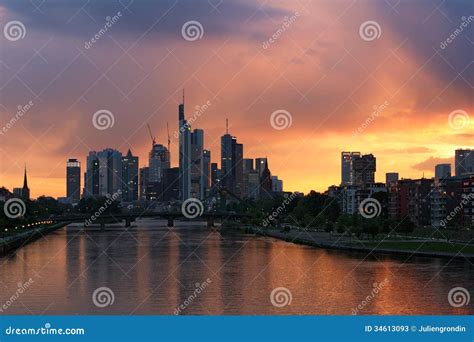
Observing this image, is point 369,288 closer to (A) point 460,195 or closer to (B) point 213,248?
(B) point 213,248

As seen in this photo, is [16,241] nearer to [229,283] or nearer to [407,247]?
[407,247]

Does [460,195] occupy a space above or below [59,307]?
above

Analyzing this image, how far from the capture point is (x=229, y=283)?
29.2 metres

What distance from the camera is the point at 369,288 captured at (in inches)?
1106

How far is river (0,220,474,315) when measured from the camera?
2327cm

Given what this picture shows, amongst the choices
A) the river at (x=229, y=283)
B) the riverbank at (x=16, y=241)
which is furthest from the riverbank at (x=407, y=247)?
the riverbank at (x=16, y=241)

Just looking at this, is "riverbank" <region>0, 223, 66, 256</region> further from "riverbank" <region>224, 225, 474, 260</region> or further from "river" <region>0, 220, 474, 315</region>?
"riverbank" <region>224, 225, 474, 260</region>

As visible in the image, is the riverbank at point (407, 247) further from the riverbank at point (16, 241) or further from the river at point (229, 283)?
the riverbank at point (16, 241)

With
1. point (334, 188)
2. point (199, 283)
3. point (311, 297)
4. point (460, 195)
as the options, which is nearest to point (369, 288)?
point (311, 297)

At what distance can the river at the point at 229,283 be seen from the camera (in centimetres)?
2327

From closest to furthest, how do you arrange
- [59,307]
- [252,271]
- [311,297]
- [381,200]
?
[59,307] < [311,297] < [252,271] < [381,200]

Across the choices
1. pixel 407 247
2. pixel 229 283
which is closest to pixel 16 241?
pixel 407 247

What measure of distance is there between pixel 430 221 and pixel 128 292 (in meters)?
60.7

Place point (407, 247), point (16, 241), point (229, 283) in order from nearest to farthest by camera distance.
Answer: point (229, 283) → point (407, 247) → point (16, 241)
